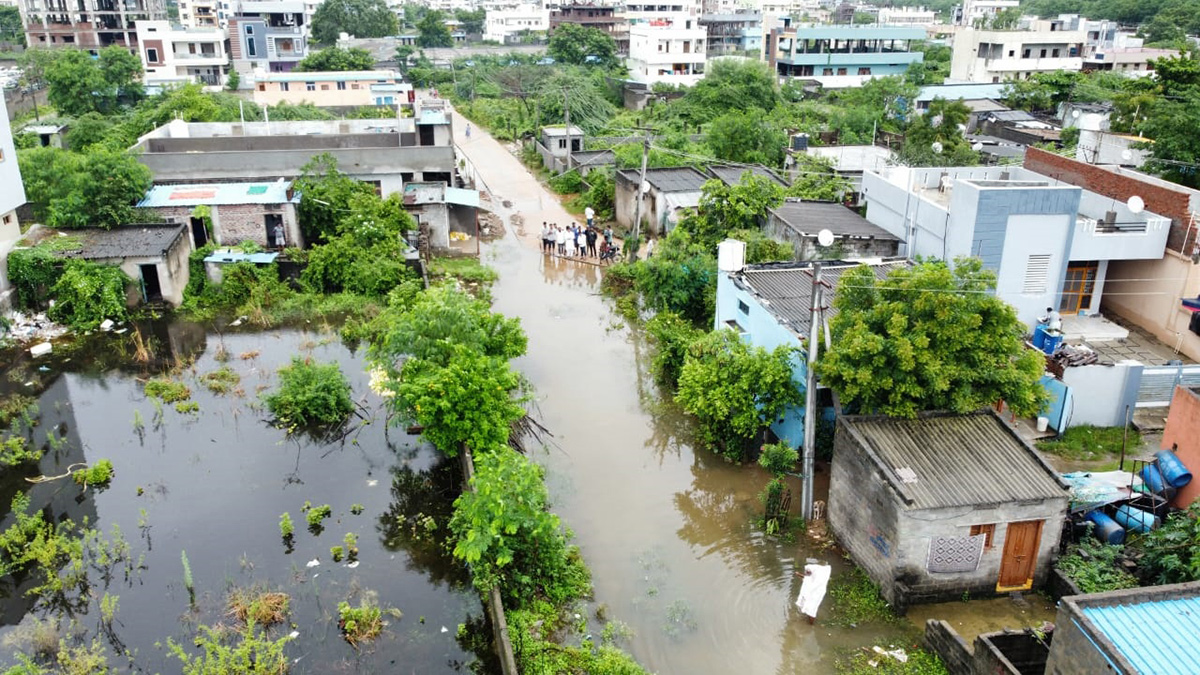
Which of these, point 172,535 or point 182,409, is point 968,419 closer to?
point 172,535

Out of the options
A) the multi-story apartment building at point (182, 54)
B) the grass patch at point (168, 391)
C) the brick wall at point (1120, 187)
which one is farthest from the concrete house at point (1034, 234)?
the multi-story apartment building at point (182, 54)

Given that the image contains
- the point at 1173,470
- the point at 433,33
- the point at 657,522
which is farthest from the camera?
the point at 433,33

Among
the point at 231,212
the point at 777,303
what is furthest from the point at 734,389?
the point at 231,212

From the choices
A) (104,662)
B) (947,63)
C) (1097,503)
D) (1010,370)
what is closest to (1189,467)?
(1097,503)

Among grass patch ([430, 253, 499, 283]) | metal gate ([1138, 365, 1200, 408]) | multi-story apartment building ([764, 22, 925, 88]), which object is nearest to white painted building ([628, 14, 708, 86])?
multi-story apartment building ([764, 22, 925, 88])

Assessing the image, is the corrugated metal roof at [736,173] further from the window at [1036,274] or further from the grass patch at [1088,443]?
the grass patch at [1088,443]

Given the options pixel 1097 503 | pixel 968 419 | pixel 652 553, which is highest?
pixel 968 419

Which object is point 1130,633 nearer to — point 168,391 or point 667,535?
point 667,535
